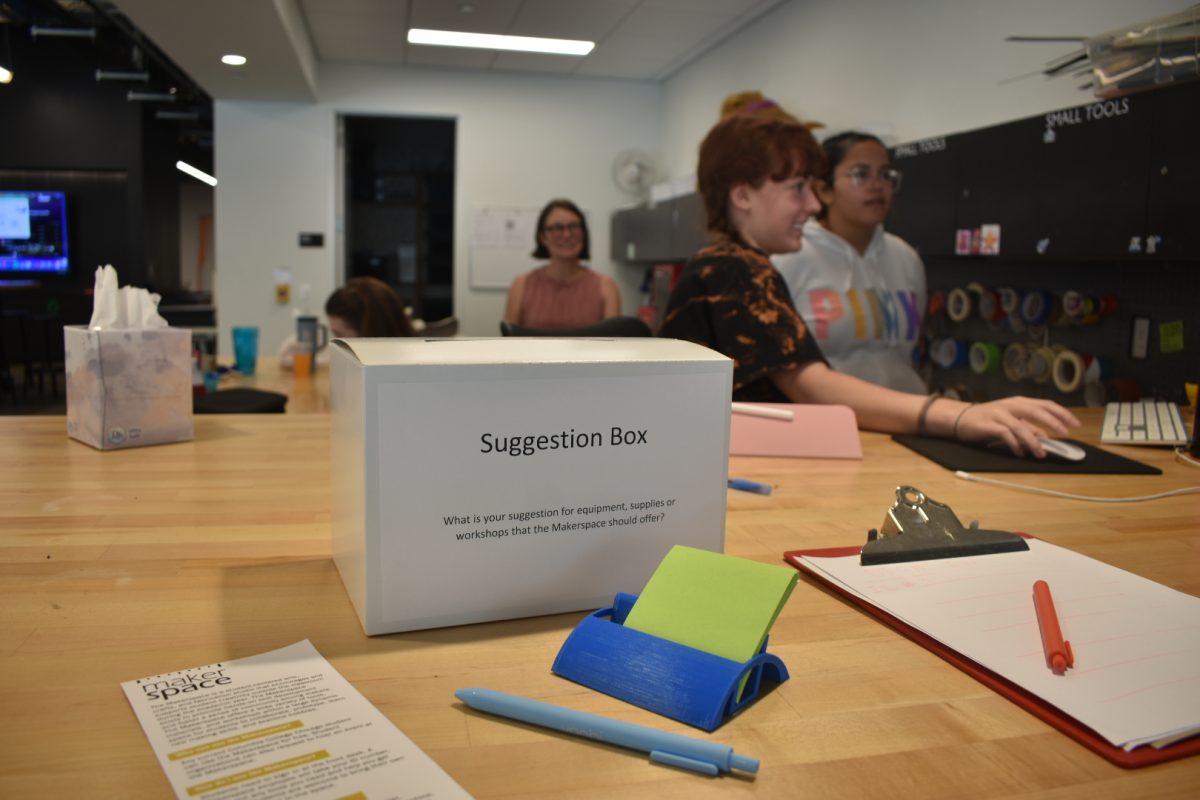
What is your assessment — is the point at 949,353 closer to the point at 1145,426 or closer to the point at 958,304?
the point at 958,304

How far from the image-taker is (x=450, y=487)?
2.08 feet

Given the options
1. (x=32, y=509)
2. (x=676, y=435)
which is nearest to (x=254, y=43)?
(x=32, y=509)

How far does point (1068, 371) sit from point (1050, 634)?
8.28ft

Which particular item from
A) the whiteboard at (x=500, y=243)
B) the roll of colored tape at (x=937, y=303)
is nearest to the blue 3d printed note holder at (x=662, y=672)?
the roll of colored tape at (x=937, y=303)

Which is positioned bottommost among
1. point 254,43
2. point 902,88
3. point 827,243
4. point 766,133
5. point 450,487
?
point 450,487

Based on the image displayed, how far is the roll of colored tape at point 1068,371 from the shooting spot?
9.02 feet

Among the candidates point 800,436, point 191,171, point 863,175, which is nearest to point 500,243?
point 191,171

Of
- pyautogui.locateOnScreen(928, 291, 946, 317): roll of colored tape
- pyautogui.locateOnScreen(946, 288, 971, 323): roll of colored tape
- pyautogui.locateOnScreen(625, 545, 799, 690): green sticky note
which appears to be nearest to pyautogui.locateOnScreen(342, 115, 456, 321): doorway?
pyautogui.locateOnScreen(928, 291, 946, 317): roll of colored tape

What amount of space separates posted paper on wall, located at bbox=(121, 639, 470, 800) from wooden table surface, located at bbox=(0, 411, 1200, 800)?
14 millimetres

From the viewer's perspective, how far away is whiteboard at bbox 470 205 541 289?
6340 mm

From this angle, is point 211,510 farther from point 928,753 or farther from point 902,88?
point 902,88

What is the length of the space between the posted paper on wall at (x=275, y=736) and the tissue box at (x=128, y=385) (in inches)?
31.4

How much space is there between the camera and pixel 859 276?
2.66 meters

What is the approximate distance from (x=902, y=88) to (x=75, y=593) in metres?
3.82
